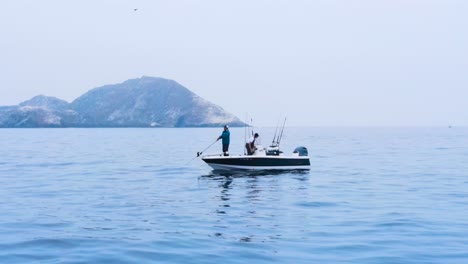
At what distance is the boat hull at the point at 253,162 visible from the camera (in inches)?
1253

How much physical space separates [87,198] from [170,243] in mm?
9608

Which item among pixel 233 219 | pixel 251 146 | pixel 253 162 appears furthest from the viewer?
pixel 251 146

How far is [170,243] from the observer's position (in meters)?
13.6

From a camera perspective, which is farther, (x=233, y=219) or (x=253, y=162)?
(x=253, y=162)

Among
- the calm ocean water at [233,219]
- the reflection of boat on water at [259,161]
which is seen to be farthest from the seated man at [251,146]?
the calm ocean water at [233,219]

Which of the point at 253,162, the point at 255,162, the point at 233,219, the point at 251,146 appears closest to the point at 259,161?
the point at 255,162

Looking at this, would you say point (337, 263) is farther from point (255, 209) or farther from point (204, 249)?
point (255, 209)

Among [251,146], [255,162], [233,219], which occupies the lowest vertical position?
[233,219]

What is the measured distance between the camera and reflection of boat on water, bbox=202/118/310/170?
3184cm

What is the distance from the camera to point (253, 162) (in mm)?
32031

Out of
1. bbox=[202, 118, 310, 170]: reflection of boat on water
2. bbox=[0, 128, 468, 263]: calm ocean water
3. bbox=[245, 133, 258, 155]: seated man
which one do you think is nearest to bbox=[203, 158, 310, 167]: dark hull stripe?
bbox=[202, 118, 310, 170]: reflection of boat on water

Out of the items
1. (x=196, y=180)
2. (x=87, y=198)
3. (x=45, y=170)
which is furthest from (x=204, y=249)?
(x=45, y=170)

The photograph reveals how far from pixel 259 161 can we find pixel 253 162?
0.37 m

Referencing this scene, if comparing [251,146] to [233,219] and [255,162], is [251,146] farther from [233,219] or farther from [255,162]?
[233,219]
